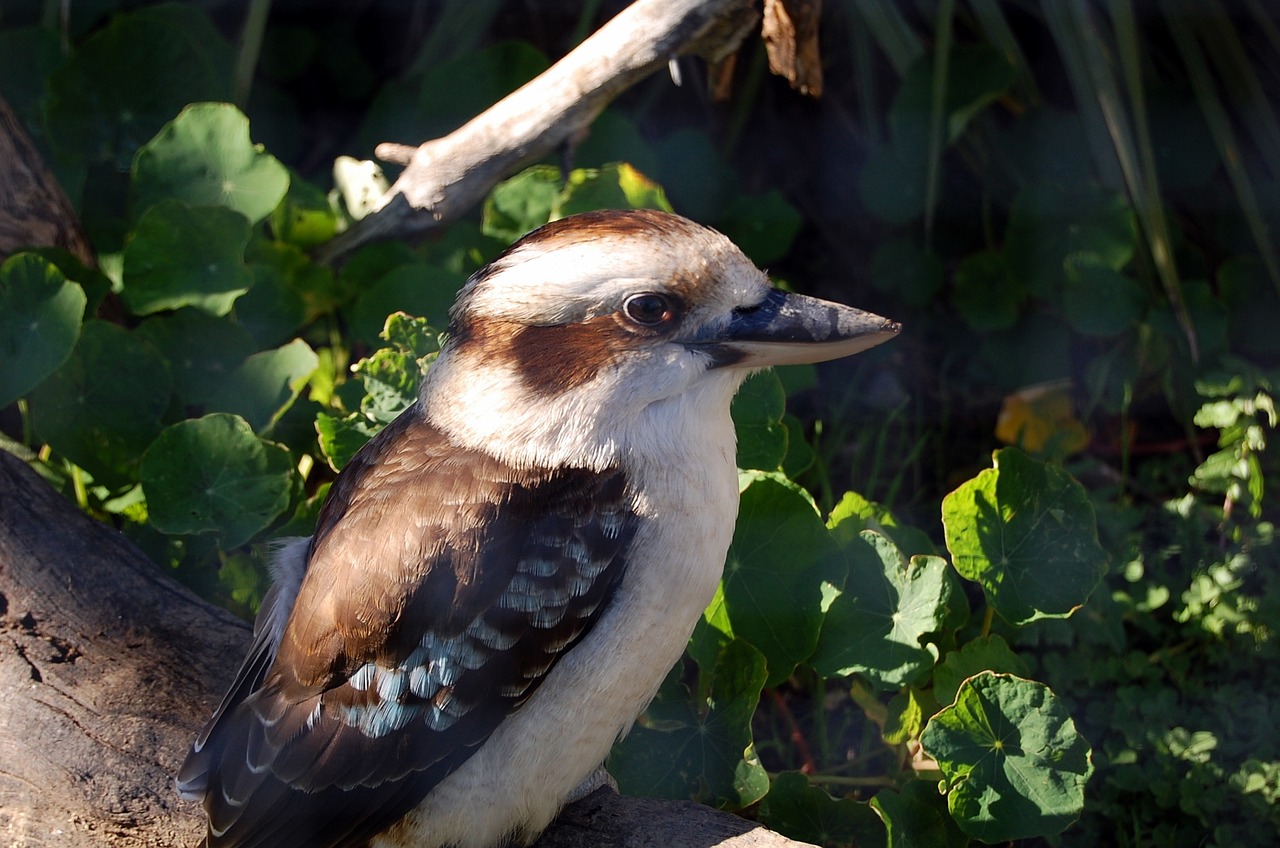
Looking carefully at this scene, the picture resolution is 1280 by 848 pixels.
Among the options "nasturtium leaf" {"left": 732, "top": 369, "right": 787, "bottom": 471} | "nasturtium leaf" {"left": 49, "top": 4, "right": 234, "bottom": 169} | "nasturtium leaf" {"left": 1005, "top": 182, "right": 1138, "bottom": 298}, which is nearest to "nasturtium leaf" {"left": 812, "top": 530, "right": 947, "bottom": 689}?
"nasturtium leaf" {"left": 732, "top": 369, "right": 787, "bottom": 471}

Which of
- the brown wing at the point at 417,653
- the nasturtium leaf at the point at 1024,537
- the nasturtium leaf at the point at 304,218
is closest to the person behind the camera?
the brown wing at the point at 417,653

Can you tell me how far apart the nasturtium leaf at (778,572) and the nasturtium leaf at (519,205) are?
1048mm

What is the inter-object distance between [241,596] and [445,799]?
836 millimetres

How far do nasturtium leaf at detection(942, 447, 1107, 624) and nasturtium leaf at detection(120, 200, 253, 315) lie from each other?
162cm

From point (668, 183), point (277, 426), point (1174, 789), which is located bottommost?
point (1174, 789)

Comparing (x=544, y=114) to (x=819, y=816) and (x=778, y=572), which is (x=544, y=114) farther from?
(x=819, y=816)

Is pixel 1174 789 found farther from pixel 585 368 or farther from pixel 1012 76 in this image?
pixel 1012 76

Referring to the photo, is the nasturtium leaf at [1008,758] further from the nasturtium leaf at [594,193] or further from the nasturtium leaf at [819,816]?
the nasturtium leaf at [594,193]

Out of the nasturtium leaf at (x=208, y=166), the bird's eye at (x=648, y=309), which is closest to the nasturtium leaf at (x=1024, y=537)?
the bird's eye at (x=648, y=309)

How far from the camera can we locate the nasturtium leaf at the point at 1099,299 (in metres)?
3.06

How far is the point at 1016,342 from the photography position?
10.6 feet

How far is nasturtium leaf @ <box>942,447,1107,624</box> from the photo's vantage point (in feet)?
7.22

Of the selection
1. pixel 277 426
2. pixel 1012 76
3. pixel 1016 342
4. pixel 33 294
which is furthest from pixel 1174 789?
pixel 33 294

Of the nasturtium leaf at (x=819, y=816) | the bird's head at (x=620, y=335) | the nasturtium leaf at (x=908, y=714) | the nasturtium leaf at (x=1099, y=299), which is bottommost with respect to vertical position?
the nasturtium leaf at (x=819, y=816)
